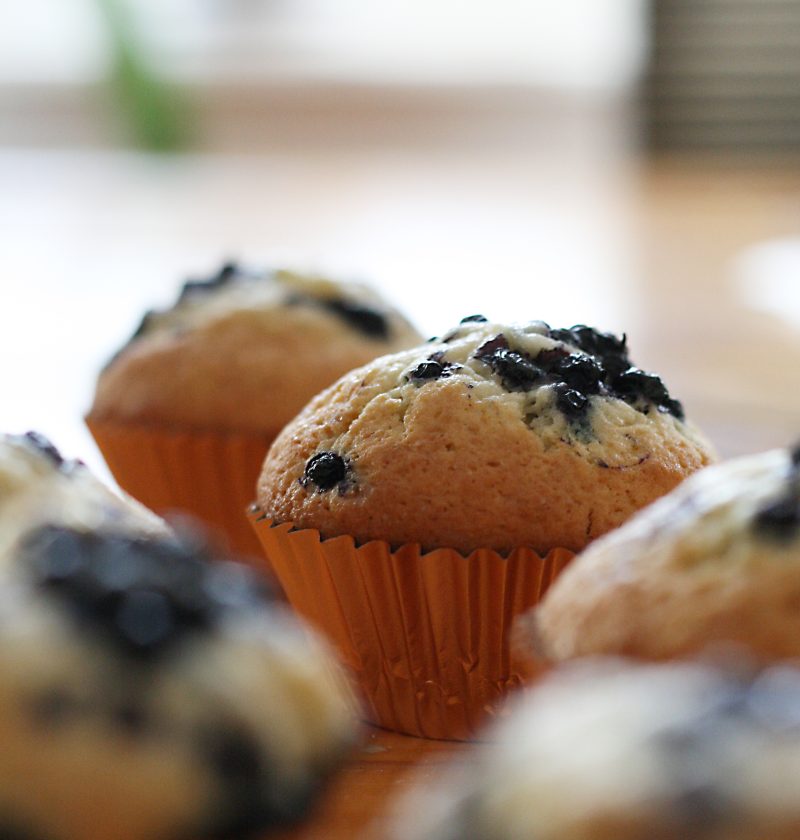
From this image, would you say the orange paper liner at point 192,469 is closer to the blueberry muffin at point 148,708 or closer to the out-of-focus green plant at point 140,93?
the blueberry muffin at point 148,708

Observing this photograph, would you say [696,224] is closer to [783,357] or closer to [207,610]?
[783,357]

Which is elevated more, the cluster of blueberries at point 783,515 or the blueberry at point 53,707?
the cluster of blueberries at point 783,515

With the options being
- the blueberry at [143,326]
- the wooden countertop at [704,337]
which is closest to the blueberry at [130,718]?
the wooden countertop at [704,337]

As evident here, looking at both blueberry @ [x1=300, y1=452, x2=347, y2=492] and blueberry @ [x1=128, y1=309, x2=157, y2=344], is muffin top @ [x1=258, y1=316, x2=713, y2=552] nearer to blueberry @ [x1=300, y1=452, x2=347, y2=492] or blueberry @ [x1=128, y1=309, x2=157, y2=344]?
blueberry @ [x1=300, y1=452, x2=347, y2=492]

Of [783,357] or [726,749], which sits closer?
[726,749]

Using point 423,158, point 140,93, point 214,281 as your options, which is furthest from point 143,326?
point 423,158

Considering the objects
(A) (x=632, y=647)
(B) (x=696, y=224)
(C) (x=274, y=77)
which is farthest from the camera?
(C) (x=274, y=77)

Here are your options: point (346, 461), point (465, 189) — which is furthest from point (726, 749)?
point (465, 189)
